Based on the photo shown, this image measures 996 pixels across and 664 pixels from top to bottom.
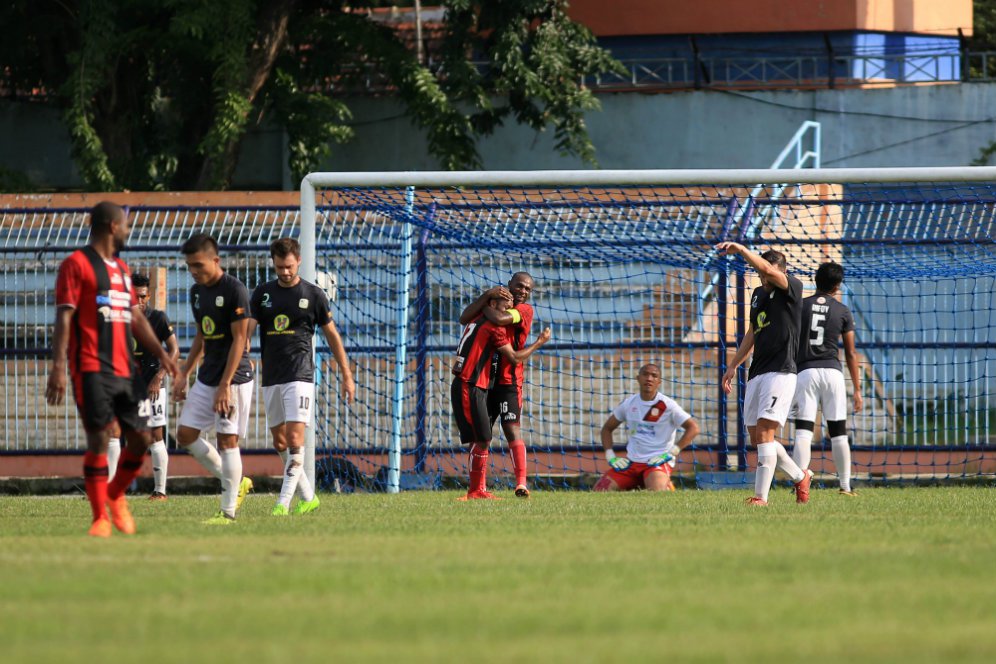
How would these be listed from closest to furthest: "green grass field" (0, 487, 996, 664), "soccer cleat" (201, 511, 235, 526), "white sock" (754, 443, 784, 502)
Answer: "green grass field" (0, 487, 996, 664) < "soccer cleat" (201, 511, 235, 526) < "white sock" (754, 443, 784, 502)

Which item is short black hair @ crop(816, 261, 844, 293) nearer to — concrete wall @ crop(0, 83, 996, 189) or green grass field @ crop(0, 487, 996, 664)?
green grass field @ crop(0, 487, 996, 664)

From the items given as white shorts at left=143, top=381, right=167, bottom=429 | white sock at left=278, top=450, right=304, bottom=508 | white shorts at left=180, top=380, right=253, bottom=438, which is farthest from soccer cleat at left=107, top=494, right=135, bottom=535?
white shorts at left=143, top=381, right=167, bottom=429

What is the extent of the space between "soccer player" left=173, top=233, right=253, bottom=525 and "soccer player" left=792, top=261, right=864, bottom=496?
514 centimetres

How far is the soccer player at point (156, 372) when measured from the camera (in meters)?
12.1

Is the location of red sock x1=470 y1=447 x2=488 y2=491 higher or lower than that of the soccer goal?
lower

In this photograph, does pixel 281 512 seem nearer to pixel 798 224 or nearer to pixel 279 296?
pixel 279 296

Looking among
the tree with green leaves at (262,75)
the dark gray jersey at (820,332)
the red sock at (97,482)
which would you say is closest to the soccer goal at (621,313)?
the dark gray jersey at (820,332)

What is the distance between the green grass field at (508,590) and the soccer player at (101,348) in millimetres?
437

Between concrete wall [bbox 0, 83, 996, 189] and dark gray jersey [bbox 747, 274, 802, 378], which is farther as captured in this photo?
concrete wall [bbox 0, 83, 996, 189]

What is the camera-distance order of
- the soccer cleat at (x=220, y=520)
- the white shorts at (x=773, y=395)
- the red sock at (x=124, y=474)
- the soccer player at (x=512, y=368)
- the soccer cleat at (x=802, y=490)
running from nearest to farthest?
the red sock at (x=124, y=474)
the soccer cleat at (x=220, y=520)
the white shorts at (x=773, y=395)
the soccer cleat at (x=802, y=490)
the soccer player at (x=512, y=368)

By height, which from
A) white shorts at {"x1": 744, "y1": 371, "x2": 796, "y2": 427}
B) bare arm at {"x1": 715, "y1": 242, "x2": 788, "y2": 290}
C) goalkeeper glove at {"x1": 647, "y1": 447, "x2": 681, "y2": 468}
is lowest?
goalkeeper glove at {"x1": 647, "y1": 447, "x2": 681, "y2": 468}

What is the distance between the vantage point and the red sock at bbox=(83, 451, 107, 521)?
27.0 ft

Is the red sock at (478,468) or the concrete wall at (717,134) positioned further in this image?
the concrete wall at (717,134)

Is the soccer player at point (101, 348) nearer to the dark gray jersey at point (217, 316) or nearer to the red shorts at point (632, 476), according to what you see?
the dark gray jersey at point (217, 316)
